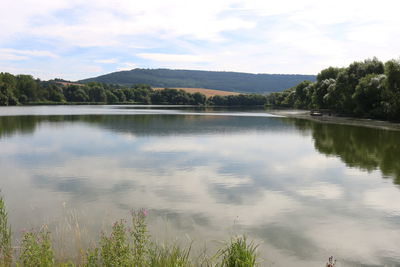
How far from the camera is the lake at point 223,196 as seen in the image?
41.1 feet

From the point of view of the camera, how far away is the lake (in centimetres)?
1252

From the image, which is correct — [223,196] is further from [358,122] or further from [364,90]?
[364,90]

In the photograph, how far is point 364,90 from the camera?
7531 cm

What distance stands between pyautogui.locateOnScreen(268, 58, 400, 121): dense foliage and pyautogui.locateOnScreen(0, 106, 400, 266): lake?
37348 millimetres

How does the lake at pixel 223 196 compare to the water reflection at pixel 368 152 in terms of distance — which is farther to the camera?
the water reflection at pixel 368 152

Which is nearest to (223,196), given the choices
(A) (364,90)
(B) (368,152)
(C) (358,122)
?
(B) (368,152)

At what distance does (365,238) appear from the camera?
12891mm

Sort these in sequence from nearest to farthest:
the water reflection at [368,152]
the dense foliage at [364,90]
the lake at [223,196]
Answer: the lake at [223,196]
the water reflection at [368,152]
the dense foliage at [364,90]

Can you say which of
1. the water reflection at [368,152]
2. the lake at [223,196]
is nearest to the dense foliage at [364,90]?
the water reflection at [368,152]

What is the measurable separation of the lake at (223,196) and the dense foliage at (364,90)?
37.3 meters

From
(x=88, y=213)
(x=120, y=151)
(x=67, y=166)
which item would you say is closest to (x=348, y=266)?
(x=88, y=213)

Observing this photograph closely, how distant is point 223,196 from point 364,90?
219 feet

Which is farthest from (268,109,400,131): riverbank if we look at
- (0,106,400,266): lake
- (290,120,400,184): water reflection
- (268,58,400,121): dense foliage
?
(0,106,400,266): lake

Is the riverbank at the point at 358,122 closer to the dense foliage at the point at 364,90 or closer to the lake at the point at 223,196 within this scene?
the dense foliage at the point at 364,90
